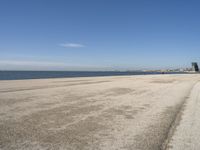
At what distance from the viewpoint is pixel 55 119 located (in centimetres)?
618

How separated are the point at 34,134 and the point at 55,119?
145cm

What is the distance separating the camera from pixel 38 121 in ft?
19.4

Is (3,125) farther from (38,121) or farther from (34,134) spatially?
(34,134)

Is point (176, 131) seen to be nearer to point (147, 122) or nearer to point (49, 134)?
point (147, 122)

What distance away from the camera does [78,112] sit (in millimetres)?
7234

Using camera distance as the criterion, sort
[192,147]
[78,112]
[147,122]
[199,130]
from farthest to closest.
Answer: [78,112] < [147,122] < [199,130] < [192,147]

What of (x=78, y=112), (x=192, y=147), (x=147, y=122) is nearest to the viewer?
(x=192, y=147)

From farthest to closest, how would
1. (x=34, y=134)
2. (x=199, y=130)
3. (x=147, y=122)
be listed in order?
(x=147, y=122) < (x=199, y=130) < (x=34, y=134)

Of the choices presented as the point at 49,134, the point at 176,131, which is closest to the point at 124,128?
the point at 176,131

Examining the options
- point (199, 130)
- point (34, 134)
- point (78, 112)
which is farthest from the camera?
point (78, 112)

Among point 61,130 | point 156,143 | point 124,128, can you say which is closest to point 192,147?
point 156,143

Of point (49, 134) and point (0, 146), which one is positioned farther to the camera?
point (49, 134)

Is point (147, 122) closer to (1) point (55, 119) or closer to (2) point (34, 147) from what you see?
(1) point (55, 119)

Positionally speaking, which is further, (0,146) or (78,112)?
(78,112)
